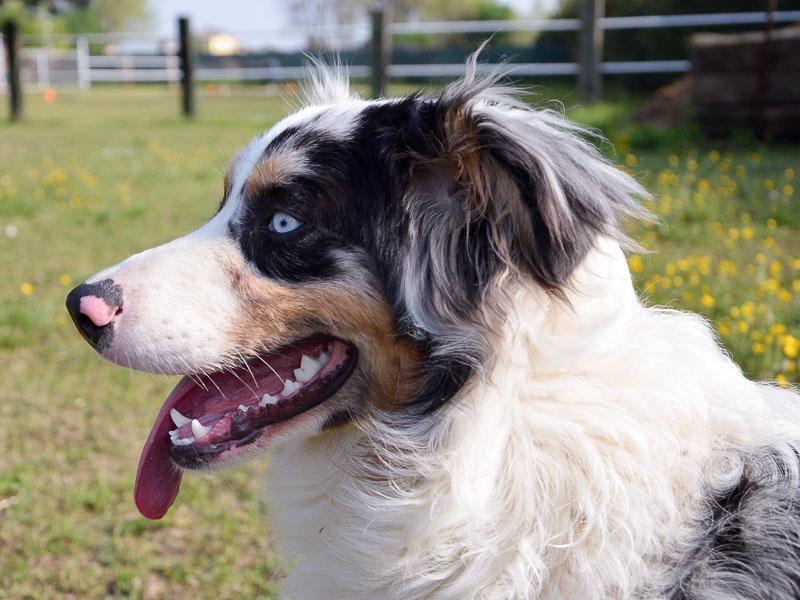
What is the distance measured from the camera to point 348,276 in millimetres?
1974

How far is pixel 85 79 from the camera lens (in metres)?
33.1

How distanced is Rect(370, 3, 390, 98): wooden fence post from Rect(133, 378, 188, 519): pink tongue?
1314cm

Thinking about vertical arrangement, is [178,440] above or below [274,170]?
below

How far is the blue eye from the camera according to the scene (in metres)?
2.04

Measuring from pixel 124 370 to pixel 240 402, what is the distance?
2.62 meters

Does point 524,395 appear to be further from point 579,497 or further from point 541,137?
point 541,137

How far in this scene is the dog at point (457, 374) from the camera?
1687 mm

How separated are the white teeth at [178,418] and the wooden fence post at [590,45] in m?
12.4

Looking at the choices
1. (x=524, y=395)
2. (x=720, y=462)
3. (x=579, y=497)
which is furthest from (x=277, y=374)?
(x=720, y=462)

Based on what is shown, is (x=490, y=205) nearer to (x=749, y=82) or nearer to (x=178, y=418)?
(x=178, y=418)

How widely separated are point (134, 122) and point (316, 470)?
638 inches

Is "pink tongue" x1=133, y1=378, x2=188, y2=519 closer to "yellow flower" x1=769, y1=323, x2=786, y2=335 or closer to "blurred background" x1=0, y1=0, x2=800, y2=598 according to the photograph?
"blurred background" x1=0, y1=0, x2=800, y2=598

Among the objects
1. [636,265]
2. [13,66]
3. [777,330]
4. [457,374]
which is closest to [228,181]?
[457,374]

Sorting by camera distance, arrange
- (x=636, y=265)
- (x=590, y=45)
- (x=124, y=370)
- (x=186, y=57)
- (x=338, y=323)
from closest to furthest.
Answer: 1. (x=338, y=323)
2. (x=124, y=370)
3. (x=636, y=265)
4. (x=590, y=45)
5. (x=186, y=57)
